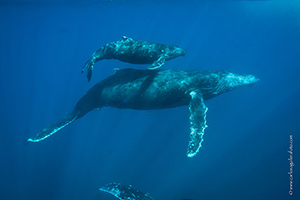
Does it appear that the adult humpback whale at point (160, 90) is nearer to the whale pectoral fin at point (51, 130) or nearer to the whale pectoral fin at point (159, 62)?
the whale pectoral fin at point (51, 130)

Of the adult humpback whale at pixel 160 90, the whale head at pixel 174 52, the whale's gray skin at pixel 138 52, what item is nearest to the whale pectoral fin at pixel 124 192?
the adult humpback whale at pixel 160 90

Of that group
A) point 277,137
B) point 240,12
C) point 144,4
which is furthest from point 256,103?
point 240,12

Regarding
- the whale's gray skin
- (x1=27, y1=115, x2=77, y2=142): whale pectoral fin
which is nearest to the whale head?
the whale's gray skin

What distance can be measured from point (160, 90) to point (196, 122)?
80.2 inches

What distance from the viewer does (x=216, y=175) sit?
19.1 m

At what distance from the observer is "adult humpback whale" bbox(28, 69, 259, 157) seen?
8289mm

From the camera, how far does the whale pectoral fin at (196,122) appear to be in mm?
6719

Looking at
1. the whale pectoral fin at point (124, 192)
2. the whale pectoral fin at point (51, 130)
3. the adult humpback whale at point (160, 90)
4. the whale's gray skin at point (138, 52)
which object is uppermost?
the whale's gray skin at point (138, 52)

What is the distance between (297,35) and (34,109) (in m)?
65.5

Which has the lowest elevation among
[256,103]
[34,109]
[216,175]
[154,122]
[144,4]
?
[216,175]

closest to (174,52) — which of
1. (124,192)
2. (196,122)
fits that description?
(196,122)

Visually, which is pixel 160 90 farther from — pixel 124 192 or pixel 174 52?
pixel 124 192

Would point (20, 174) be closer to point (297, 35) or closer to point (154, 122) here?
point (154, 122)

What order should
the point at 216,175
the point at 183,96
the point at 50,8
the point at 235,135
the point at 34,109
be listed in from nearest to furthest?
the point at 183,96 < the point at 216,175 < the point at 235,135 < the point at 34,109 < the point at 50,8
